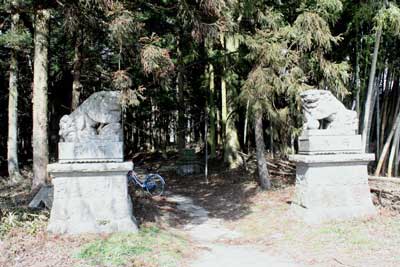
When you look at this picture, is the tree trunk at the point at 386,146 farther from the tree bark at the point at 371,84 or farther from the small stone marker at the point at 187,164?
the small stone marker at the point at 187,164

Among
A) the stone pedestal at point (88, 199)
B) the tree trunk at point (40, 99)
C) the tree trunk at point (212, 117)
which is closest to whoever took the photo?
the stone pedestal at point (88, 199)

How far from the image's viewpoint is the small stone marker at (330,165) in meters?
5.94

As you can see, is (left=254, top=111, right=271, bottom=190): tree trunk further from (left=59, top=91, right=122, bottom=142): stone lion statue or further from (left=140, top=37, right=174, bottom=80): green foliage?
(left=59, top=91, right=122, bottom=142): stone lion statue

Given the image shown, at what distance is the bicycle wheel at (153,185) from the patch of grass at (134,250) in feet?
12.3

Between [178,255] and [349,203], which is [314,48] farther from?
[178,255]

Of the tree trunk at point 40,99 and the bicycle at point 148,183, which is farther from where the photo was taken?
the bicycle at point 148,183

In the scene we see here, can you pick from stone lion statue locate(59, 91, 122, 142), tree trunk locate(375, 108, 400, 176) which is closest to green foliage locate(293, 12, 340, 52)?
tree trunk locate(375, 108, 400, 176)

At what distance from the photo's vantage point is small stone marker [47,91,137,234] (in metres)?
5.09

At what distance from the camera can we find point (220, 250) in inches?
198


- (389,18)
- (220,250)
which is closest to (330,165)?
(220,250)

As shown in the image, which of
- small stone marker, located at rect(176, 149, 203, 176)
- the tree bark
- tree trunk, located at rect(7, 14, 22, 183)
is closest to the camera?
the tree bark

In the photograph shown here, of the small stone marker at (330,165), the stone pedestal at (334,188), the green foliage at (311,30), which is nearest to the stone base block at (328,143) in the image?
the small stone marker at (330,165)

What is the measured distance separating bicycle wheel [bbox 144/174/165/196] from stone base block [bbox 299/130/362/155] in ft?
13.5

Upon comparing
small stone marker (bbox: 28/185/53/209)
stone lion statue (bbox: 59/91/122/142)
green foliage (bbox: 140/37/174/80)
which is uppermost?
green foliage (bbox: 140/37/174/80)
